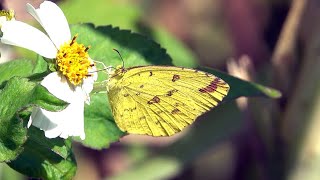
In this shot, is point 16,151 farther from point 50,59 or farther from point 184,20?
point 184,20

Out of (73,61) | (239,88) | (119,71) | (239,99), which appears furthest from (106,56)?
(239,99)

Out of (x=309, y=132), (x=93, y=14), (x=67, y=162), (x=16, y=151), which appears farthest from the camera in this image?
(x=93, y=14)

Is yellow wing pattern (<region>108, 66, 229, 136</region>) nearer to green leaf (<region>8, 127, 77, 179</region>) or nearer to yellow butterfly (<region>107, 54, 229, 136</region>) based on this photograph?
yellow butterfly (<region>107, 54, 229, 136</region>)

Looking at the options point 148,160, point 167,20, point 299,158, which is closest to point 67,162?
point 299,158

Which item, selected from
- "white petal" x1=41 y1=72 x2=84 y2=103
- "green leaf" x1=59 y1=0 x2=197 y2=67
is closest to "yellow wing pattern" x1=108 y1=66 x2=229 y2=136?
"white petal" x1=41 y1=72 x2=84 y2=103

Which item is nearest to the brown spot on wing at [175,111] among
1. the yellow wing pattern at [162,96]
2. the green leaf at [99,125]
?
Result: the yellow wing pattern at [162,96]

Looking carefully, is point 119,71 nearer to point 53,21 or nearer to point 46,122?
point 53,21
